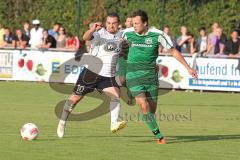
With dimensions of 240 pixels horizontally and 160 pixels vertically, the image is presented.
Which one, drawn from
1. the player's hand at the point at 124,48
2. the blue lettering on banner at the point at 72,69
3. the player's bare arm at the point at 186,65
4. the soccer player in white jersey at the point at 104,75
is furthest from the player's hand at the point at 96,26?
the blue lettering on banner at the point at 72,69

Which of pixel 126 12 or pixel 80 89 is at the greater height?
pixel 126 12

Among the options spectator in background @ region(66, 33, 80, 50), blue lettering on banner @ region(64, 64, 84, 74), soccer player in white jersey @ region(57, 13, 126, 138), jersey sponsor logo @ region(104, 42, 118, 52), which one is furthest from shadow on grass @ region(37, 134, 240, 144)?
spectator in background @ region(66, 33, 80, 50)

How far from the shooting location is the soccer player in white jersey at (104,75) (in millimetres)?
14734

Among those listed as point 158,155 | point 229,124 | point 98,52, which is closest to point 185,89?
point 229,124

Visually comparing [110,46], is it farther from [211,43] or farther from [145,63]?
[211,43]

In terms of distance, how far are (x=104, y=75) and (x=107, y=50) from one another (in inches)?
17.5

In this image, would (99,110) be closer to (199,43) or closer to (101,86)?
(101,86)

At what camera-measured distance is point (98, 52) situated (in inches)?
596

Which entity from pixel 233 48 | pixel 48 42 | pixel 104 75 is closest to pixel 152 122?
pixel 104 75

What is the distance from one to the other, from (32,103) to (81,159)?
9.89m

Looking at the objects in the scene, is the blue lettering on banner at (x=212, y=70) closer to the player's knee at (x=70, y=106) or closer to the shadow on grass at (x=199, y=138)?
the shadow on grass at (x=199, y=138)

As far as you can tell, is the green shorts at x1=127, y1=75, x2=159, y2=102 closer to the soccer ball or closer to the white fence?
the soccer ball

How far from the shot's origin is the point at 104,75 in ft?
49.4

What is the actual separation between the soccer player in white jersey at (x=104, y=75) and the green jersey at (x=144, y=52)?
83cm
